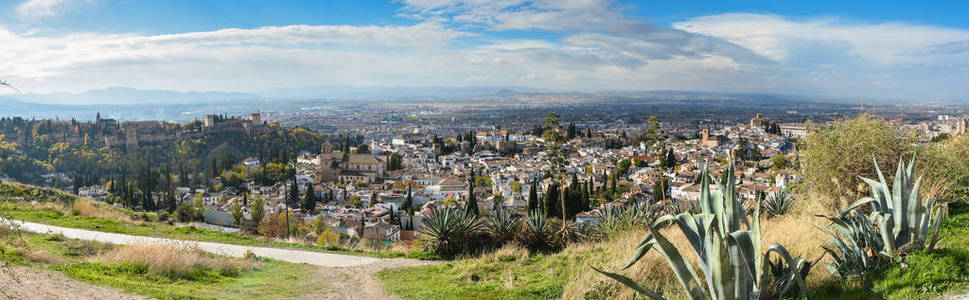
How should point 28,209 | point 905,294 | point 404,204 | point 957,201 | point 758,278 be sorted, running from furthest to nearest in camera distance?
point 404,204, point 28,209, point 957,201, point 905,294, point 758,278

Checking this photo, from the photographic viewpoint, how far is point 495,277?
17.9 feet

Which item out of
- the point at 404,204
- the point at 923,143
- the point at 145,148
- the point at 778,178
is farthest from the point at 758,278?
the point at 145,148

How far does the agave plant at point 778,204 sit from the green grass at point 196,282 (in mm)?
6091

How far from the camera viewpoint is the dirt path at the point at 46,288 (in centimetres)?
374

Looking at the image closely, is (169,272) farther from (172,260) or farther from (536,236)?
(536,236)

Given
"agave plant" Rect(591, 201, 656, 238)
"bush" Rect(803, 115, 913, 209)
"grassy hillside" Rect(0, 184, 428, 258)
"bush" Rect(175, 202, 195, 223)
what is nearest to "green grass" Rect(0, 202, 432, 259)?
"grassy hillside" Rect(0, 184, 428, 258)

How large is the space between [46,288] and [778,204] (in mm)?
8257

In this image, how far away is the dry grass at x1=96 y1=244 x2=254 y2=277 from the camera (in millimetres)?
5223

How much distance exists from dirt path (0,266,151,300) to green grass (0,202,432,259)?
3.79 metres

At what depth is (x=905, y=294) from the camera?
9.54 feet

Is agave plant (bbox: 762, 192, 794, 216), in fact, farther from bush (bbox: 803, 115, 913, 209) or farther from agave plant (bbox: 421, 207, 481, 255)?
agave plant (bbox: 421, 207, 481, 255)

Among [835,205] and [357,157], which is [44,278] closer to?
[835,205]

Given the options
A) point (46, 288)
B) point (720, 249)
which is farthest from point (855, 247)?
point (46, 288)

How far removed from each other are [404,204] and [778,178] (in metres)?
20.2
